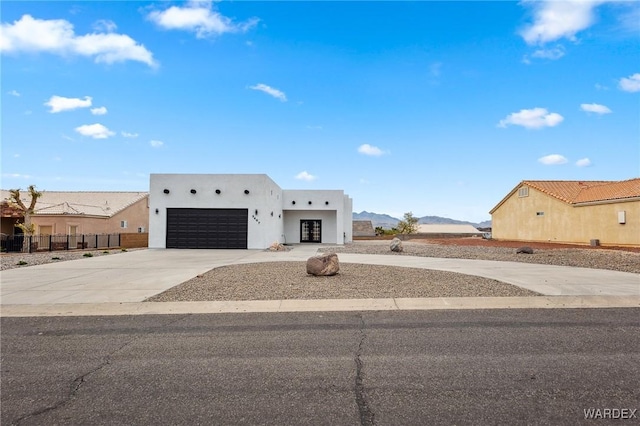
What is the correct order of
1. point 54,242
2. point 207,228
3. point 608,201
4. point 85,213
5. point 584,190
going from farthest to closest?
point 85,213, point 584,190, point 54,242, point 608,201, point 207,228

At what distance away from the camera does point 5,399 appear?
3.93 metres

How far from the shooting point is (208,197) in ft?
83.4

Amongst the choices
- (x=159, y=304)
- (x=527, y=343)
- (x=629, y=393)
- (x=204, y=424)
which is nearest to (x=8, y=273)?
(x=159, y=304)

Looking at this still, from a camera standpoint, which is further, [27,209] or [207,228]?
[27,209]

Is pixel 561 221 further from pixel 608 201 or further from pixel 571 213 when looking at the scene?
pixel 608 201

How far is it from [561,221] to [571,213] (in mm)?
1190

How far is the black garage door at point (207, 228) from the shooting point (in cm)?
2534

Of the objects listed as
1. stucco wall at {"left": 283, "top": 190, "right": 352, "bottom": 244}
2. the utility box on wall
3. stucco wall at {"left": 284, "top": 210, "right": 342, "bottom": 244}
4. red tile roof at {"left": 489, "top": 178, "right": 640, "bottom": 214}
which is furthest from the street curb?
stucco wall at {"left": 284, "top": 210, "right": 342, "bottom": 244}

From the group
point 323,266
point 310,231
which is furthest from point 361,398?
point 310,231

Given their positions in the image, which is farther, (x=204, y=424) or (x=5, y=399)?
(x=5, y=399)

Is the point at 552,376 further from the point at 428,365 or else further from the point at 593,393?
the point at 428,365

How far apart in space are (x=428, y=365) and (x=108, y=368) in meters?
3.86

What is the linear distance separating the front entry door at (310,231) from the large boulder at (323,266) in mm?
23782

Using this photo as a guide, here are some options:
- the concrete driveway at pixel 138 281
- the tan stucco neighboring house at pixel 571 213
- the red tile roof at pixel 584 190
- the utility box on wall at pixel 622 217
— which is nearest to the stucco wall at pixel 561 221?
the tan stucco neighboring house at pixel 571 213
